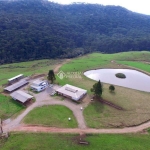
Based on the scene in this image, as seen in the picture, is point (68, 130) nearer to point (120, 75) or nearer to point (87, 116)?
point (87, 116)

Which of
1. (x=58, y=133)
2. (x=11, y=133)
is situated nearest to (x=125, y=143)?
(x=58, y=133)

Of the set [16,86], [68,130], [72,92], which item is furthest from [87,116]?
[16,86]

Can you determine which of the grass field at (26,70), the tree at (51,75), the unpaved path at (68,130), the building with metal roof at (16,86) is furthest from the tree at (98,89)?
the grass field at (26,70)

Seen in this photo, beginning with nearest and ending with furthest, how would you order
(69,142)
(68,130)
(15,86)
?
(69,142) → (68,130) → (15,86)

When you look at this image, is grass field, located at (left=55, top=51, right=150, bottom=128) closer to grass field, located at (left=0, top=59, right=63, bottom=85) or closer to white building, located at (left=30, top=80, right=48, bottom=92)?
white building, located at (left=30, top=80, right=48, bottom=92)

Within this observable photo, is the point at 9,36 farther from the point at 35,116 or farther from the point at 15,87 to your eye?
the point at 35,116

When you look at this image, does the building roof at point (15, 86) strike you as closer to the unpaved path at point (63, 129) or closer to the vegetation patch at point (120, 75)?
the unpaved path at point (63, 129)

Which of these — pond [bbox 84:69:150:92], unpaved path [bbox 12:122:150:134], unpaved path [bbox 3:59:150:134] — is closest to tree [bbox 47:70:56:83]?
unpaved path [bbox 3:59:150:134]
